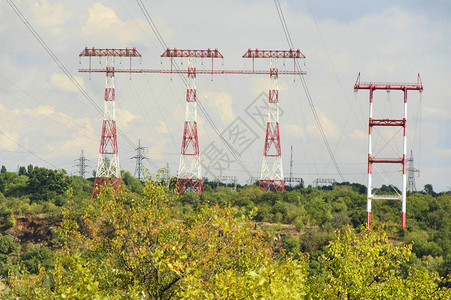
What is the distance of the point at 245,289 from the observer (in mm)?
12805

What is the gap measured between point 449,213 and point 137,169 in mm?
55075

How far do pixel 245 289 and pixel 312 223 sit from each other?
54171 mm

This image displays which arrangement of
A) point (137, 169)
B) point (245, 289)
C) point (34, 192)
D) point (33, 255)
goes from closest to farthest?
point (245, 289)
point (33, 255)
point (34, 192)
point (137, 169)

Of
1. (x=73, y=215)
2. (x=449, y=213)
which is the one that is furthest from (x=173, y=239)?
(x=449, y=213)

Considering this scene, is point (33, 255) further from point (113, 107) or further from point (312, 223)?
point (312, 223)

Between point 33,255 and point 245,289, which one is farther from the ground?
point 245,289

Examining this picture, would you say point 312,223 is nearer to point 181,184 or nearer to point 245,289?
point 181,184

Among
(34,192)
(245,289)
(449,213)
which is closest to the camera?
(245,289)

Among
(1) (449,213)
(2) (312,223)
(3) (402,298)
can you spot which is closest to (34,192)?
(2) (312,223)

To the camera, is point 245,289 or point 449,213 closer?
point 245,289

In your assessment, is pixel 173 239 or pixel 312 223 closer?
pixel 173 239

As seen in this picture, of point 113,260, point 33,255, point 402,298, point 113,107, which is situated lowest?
point 33,255

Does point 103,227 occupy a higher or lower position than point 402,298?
higher

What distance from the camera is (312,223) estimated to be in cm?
6575
